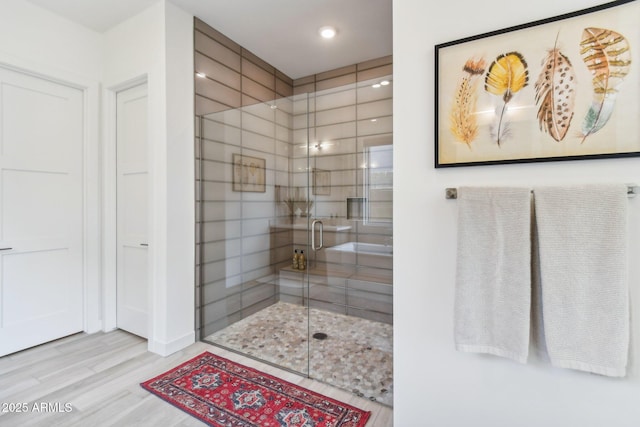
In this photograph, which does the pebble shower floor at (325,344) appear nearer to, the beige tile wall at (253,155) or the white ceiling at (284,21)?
the beige tile wall at (253,155)

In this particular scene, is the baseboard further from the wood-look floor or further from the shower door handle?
the shower door handle

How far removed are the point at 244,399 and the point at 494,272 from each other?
1.60 m

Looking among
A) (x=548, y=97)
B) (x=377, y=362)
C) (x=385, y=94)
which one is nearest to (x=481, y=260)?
(x=548, y=97)

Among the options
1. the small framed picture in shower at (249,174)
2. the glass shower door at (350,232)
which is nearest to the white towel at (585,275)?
the glass shower door at (350,232)

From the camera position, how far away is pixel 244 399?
1.79 metres

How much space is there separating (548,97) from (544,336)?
928 mm

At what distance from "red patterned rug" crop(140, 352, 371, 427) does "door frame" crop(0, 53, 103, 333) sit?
1248 mm

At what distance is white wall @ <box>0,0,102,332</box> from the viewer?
2.20 meters

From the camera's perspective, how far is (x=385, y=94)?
2.73 m

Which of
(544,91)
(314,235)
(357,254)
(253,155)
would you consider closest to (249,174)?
(253,155)

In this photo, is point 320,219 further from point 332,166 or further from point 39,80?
point 39,80

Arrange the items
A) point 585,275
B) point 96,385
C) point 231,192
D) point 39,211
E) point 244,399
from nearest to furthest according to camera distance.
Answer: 1. point 585,275
2. point 244,399
3. point 96,385
4. point 39,211
5. point 231,192

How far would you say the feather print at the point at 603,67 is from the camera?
1034mm

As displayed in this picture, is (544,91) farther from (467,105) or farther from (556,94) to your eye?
(467,105)
